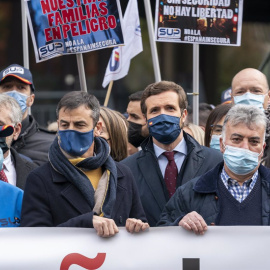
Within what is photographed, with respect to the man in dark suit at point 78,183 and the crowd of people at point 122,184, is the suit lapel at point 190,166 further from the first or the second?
the man in dark suit at point 78,183

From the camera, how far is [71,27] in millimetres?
7250

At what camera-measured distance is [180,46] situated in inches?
514

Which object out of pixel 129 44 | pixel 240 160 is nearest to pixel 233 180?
pixel 240 160

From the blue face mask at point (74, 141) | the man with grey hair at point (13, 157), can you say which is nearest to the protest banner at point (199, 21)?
the man with grey hair at point (13, 157)

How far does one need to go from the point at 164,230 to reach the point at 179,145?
42.5 inches

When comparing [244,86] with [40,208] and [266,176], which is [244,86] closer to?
[266,176]

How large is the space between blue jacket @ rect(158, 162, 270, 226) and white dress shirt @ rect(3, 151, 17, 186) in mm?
1146

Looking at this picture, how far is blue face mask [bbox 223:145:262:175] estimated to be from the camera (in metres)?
4.86

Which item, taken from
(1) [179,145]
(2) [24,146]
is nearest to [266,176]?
(1) [179,145]

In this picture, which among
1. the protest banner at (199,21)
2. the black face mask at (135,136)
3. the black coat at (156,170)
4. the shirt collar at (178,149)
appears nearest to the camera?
the black coat at (156,170)

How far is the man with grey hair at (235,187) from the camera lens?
4.88 meters

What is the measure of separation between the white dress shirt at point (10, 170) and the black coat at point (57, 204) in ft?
2.34

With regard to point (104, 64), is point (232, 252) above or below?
below

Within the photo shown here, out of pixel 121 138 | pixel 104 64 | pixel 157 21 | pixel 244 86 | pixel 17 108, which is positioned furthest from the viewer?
pixel 104 64
